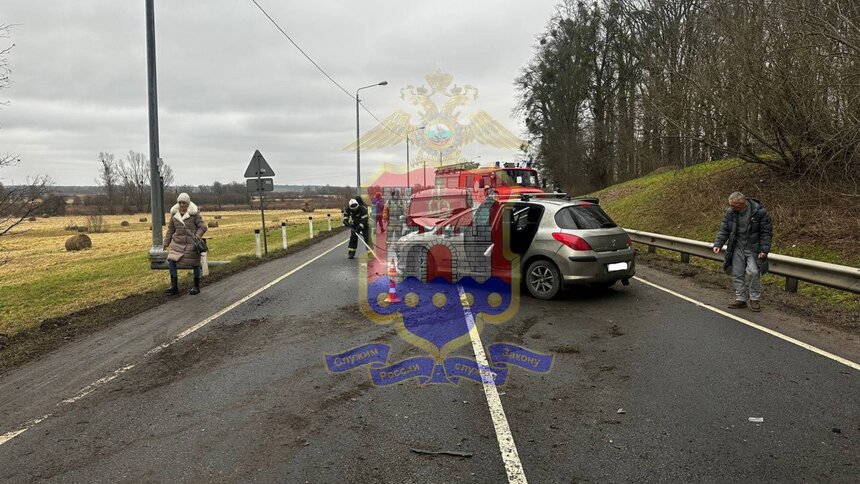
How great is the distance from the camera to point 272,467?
329 cm

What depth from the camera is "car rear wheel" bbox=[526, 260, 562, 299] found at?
802 cm

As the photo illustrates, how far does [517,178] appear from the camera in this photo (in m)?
18.6

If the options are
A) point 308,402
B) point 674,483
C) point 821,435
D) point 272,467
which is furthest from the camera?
point 308,402

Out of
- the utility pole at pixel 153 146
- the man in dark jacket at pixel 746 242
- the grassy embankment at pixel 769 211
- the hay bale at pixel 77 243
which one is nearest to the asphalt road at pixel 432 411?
the man in dark jacket at pixel 746 242

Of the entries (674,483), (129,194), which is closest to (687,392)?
(674,483)

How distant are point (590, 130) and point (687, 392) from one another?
3467cm

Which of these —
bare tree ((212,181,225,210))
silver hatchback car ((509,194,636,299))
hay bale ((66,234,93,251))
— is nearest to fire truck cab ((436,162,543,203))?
silver hatchback car ((509,194,636,299))

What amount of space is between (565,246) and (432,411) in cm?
443

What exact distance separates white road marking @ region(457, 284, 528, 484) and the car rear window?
2915mm

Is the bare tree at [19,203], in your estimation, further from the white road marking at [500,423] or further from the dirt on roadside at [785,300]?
the dirt on roadside at [785,300]

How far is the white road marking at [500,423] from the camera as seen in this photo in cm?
316

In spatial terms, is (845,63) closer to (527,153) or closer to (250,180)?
(250,180)

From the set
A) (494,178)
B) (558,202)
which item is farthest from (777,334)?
(494,178)

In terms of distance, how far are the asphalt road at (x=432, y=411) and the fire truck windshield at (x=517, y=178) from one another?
1193 cm
